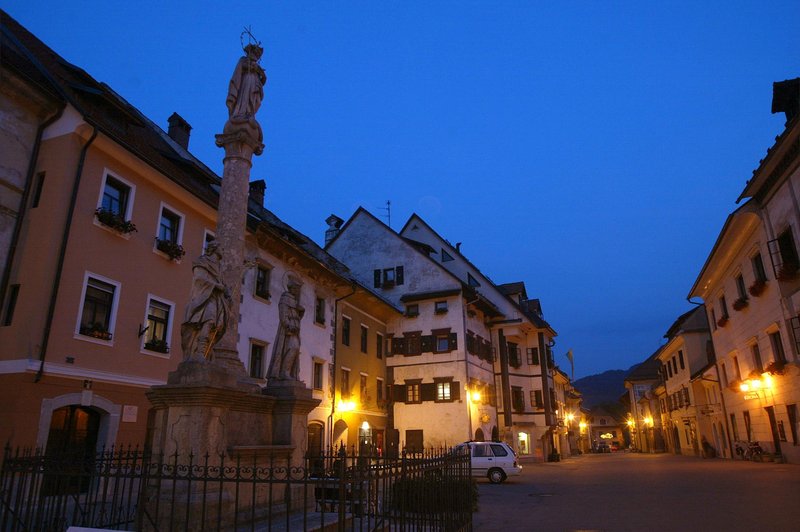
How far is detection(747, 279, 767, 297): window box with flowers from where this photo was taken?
20889mm

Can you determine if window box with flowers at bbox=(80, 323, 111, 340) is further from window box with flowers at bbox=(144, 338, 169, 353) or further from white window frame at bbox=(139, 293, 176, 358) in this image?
window box with flowers at bbox=(144, 338, 169, 353)

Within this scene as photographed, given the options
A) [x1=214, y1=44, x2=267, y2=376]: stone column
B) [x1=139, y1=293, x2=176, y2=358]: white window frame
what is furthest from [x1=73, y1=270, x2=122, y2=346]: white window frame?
[x1=214, y1=44, x2=267, y2=376]: stone column

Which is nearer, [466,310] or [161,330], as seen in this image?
[161,330]

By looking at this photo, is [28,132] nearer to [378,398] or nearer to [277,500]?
[277,500]

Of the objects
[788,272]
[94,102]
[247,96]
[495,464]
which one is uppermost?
[94,102]

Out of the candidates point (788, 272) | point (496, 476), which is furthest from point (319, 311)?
point (788, 272)

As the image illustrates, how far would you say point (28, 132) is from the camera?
13.5 meters

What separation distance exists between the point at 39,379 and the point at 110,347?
2096 mm

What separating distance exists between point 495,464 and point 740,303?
13.7 m

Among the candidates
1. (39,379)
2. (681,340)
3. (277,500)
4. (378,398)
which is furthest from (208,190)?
(681,340)

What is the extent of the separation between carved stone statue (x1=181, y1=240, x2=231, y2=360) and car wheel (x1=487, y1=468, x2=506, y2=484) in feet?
55.9

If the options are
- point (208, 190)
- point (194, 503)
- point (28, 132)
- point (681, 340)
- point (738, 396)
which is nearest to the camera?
point (194, 503)

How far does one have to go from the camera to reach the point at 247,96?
10.4 meters

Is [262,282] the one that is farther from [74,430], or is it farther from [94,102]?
[74,430]
